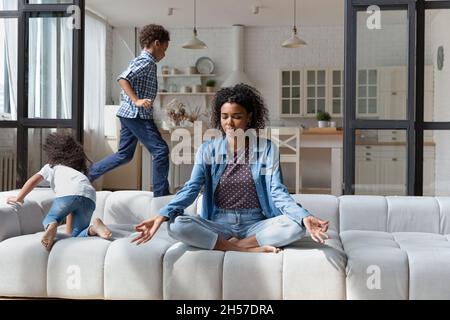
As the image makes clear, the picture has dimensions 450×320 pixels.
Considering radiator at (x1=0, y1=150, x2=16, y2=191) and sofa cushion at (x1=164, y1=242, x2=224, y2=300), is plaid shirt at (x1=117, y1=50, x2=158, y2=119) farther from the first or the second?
sofa cushion at (x1=164, y1=242, x2=224, y2=300)

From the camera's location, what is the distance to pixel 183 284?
2.51 m

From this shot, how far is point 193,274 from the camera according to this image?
2496 millimetres

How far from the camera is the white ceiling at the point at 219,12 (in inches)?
330

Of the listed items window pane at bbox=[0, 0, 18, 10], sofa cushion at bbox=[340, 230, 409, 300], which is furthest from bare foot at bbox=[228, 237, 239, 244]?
window pane at bbox=[0, 0, 18, 10]

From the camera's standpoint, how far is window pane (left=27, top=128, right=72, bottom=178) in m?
4.32

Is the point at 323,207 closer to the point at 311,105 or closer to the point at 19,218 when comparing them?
the point at 19,218

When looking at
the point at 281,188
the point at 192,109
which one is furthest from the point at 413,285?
the point at 192,109

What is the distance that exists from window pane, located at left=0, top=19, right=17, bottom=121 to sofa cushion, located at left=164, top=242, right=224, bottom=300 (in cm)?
233

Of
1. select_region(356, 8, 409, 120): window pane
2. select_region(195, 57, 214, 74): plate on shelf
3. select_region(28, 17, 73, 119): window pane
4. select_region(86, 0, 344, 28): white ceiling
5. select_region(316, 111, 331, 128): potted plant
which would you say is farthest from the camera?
select_region(195, 57, 214, 74): plate on shelf

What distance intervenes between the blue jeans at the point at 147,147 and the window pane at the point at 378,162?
123cm

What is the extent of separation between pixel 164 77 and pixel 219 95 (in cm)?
732

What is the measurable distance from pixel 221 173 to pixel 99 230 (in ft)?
1.99

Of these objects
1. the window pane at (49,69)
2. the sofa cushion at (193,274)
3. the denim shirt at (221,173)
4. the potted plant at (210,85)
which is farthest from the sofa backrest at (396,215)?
the potted plant at (210,85)

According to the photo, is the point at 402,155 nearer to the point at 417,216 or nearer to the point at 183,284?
the point at 417,216
